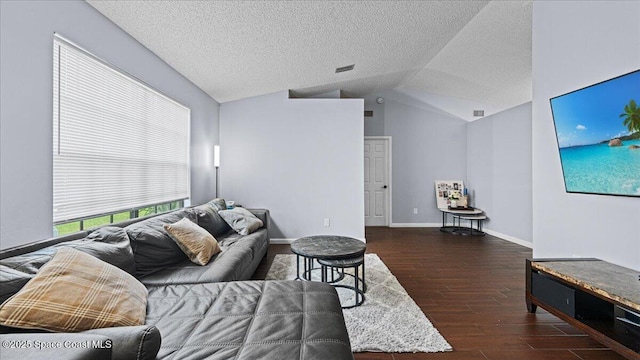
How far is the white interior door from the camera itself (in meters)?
6.45

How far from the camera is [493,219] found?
534cm

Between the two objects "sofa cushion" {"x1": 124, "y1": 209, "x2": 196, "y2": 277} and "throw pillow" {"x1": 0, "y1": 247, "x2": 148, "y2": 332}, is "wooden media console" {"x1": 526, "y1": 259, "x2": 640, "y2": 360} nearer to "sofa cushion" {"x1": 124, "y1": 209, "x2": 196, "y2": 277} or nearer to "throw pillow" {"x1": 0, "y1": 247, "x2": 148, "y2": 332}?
"throw pillow" {"x1": 0, "y1": 247, "x2": 148, "y2": 332}

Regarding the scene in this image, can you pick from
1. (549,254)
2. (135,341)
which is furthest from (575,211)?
(135,341)

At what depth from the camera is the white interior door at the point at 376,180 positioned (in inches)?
254

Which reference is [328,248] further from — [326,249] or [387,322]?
[387,322]

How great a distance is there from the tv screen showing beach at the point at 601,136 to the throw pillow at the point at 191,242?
317 cm

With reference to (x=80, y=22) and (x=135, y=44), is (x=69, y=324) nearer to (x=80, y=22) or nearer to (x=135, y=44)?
(x=80, y=22)

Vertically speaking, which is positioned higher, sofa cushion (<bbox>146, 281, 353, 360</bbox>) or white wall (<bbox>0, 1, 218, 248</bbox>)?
white wall (<bbox>0, 1, 218, 248</bbox>)

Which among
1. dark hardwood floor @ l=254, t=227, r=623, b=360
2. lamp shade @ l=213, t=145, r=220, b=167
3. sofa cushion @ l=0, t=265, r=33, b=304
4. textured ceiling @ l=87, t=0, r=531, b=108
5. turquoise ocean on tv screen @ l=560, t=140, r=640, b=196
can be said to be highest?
textured ceiling @ l=87, t=0, r=531, b=108

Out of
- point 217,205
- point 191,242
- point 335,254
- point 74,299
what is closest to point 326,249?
point 335,254

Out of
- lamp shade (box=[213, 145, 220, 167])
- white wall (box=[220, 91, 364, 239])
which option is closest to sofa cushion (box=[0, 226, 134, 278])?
lamp shade (box=[213, 145, 220, 167])

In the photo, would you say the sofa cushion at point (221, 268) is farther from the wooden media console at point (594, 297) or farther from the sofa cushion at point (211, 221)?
the wooden media console at point (594, 297)

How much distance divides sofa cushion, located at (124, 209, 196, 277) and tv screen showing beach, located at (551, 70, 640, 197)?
11.1ft

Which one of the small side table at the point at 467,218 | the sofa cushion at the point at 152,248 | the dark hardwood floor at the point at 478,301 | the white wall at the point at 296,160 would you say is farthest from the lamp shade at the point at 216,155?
the small side table at the point at 467,218
